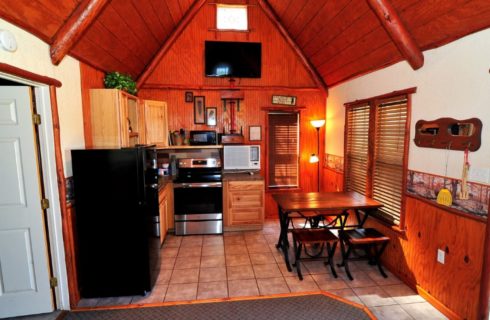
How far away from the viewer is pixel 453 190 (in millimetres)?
2281

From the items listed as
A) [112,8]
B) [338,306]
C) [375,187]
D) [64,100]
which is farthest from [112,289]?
[375,187]

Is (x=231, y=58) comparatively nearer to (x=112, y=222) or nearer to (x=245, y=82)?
(x=245, y=82)

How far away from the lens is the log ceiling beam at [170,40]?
4.19 m

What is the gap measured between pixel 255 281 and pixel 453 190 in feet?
7.05

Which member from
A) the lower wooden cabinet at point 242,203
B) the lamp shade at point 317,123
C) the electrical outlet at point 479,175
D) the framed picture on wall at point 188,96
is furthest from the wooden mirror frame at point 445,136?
the framed picture on wall at point 188,96

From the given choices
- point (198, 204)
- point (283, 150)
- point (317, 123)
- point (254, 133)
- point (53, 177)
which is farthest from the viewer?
point (283, 150)

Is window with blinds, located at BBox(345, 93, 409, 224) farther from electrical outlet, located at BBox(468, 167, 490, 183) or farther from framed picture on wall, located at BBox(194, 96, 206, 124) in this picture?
framed picture on wall, located at BBox(194, 96, 206, 124)

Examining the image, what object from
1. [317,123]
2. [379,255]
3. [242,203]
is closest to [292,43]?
[317,123]

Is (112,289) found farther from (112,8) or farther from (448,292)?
(448,292)

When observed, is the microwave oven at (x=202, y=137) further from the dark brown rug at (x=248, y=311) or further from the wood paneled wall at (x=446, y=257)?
the wood paneled wall at (x=446, y=257)

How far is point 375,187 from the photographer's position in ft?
11.3

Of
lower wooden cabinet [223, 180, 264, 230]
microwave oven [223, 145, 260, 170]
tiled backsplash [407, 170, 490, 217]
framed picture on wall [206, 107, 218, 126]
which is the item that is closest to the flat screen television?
framed picture on wall [206, 107, 218, 126]

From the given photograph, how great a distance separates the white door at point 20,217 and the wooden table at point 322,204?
247cm

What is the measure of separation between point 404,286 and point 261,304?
1.62 m
